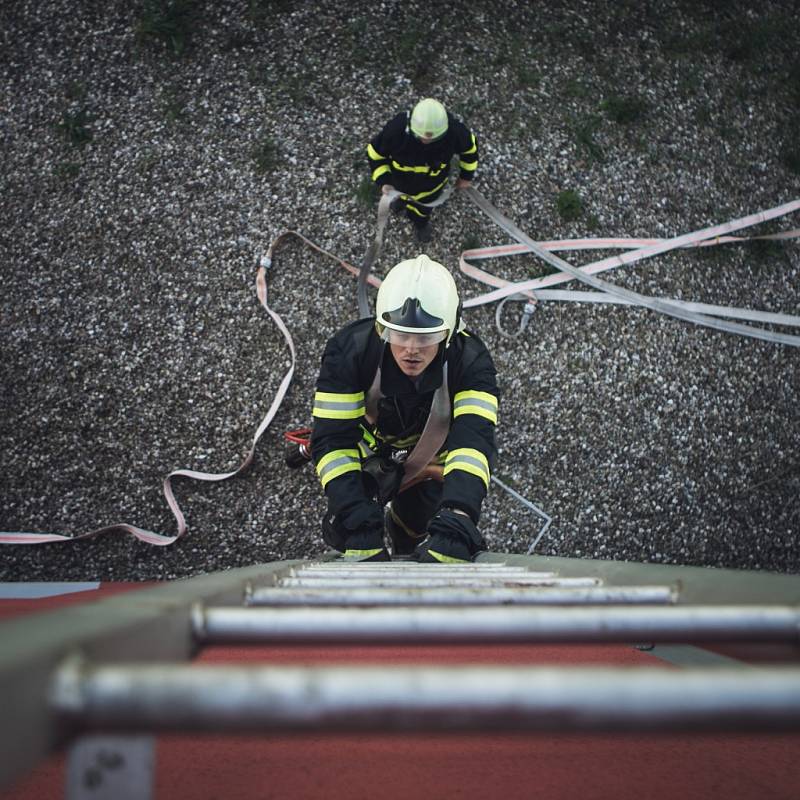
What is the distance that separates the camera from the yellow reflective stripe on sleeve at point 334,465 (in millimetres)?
2777

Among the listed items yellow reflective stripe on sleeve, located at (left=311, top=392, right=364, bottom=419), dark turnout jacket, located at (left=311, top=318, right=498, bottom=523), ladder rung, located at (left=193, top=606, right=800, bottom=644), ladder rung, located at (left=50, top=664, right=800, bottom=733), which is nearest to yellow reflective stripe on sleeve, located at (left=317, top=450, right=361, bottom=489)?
dark turnout jacket, located at (left=311, top=318, right=498, bottom=523)

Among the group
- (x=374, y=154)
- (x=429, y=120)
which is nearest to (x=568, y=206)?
(x=429, y=120)

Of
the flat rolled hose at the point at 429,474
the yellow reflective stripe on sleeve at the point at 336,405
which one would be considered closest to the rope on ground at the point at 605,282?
the flat rolled hose at the point at 429,474

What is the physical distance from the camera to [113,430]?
4301 mm

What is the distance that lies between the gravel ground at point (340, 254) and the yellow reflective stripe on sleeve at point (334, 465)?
1578 mm

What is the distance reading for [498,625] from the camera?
83 cm

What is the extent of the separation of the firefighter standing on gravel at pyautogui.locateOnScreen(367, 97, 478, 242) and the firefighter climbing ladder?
3826 millimetres

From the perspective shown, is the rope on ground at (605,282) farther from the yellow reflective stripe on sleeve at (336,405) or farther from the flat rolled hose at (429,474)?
the yellow reflective stripe on sleeve at (336,405)

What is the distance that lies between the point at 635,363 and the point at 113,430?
12.0 feet

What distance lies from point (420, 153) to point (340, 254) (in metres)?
0.90

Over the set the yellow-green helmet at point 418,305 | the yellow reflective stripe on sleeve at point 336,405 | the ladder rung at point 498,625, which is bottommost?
the ladder rung at point 498,625

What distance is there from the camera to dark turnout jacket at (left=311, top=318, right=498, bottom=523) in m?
2.64

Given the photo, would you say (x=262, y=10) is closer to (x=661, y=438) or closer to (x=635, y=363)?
(x=635, y=363)

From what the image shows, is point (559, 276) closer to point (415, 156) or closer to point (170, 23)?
point (415, 156)
